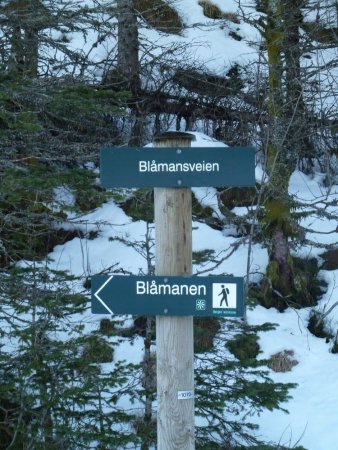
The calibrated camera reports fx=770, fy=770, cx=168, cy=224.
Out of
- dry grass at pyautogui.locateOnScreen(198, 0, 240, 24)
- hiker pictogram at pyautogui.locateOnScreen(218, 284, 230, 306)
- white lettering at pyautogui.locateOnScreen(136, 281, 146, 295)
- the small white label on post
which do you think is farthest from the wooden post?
dry grass at pyautogui.locateOnScreen(198, 0, 240, 24)

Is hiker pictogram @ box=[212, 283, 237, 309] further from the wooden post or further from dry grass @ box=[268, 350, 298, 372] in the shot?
dry grass @ box=[268, 350, 298, 372]

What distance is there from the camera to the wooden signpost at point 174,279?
346 centimetres

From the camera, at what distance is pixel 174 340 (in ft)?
11.6

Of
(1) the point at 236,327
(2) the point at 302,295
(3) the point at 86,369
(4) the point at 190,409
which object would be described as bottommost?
(4) the point at 190,409

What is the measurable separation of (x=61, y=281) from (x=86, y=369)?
2.39 ft

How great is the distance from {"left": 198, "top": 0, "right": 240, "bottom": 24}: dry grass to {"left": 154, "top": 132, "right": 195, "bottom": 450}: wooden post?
15147 millimetres

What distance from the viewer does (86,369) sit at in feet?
18.9

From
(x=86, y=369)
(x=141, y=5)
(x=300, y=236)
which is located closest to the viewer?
(x=86, y=369)

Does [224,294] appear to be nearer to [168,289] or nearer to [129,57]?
[168,289]

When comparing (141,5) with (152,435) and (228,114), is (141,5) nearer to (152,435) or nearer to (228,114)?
(228,114)

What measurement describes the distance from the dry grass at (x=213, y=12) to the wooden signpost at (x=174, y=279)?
49.5 ft

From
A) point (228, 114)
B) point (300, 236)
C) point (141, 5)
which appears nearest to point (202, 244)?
point (300, 236)

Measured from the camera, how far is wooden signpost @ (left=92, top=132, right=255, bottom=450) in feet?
11.4

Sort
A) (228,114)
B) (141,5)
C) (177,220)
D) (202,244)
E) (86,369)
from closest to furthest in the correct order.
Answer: (177,220), (86,369), (202,244), (228,114), (141,5)
